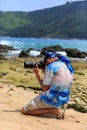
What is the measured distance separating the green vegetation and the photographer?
125807 millimetres

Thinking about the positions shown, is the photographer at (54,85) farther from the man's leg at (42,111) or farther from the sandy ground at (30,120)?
the sandy ground at (30,120)

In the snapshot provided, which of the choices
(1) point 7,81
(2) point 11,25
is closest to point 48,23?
(2) point 11,25

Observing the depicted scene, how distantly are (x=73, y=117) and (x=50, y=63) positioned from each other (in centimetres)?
115

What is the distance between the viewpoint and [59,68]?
782 cm

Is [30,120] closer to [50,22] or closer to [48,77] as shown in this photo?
[48,77]

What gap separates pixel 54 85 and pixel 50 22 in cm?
15324

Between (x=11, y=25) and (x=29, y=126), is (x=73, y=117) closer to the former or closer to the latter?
(x=29, y=126)

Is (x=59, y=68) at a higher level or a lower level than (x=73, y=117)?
higher

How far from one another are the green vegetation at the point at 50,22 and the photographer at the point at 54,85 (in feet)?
413

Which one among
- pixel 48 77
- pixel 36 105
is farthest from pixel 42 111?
pixel 48 77

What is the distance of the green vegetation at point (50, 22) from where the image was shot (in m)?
141

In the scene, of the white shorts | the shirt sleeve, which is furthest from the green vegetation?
the shirt sleeve

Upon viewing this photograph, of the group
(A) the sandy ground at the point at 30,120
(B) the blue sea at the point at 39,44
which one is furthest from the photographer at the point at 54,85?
(B) the blue sea at the point at 39,44

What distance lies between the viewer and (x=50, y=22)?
160250mm
